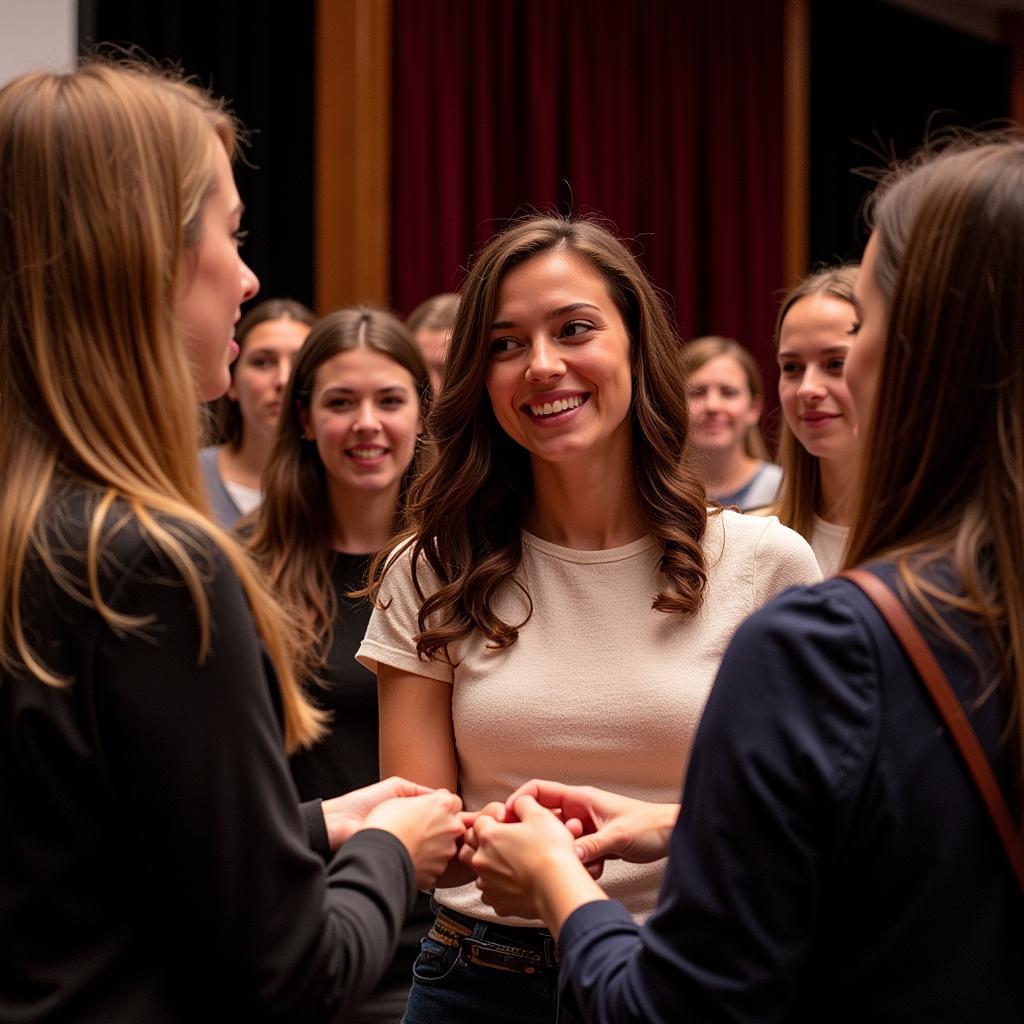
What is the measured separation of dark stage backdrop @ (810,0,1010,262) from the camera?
6.78m

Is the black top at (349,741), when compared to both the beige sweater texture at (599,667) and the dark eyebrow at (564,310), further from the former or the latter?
the dark eyebrow at (564,310)

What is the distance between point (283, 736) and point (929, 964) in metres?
0.55

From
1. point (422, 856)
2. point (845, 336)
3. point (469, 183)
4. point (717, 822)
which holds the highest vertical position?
point (469, 183)

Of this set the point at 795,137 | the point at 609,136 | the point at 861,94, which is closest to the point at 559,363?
the point at 609,136

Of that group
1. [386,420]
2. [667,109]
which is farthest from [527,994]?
[667,109]

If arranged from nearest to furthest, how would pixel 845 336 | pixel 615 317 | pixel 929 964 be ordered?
pixel 929 964, pixel 615 317, pixel 845 336

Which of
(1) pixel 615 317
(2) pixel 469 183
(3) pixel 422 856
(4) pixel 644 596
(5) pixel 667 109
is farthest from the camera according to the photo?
(5) pixel 667 109

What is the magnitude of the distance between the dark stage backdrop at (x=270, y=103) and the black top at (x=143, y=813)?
160 inches

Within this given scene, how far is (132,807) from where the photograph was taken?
109 cm

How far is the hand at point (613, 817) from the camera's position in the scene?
1631 millimetres

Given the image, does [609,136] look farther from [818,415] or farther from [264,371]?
[818,415]

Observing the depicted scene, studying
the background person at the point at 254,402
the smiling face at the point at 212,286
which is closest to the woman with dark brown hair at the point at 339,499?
the background person at the point at 254,402

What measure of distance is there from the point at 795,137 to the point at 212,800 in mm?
5974

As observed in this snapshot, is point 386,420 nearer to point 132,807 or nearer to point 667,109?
point 132,807
